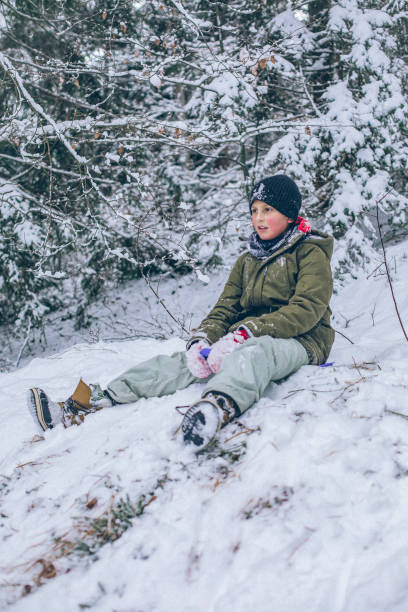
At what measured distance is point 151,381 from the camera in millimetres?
2900

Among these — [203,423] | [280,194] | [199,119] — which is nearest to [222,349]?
[203,423]

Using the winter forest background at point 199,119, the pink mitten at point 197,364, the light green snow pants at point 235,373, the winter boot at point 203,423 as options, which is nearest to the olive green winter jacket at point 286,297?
the light green snow pants at point 235,373

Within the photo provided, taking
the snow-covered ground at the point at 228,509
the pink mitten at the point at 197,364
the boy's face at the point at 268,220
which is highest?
the boy's face at the point at 268,220

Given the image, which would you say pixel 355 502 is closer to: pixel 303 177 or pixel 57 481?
pixel 57 481

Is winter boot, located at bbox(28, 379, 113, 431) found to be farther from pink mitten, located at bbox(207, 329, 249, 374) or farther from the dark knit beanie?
the dark knit beanie

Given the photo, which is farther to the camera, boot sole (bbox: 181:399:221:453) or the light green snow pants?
the light green snow pants

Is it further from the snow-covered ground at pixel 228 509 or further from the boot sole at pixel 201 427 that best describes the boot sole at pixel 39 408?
the boot sole at pixel 201 427

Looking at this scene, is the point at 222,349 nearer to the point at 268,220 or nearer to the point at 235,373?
the point at 235,373

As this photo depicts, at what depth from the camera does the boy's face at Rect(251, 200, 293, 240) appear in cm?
308

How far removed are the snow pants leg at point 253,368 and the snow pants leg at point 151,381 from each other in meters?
0.61

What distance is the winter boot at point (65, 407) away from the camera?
265 centimetres

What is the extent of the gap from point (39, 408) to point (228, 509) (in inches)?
60.2

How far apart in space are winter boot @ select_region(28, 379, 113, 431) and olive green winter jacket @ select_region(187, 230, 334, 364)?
755 mm

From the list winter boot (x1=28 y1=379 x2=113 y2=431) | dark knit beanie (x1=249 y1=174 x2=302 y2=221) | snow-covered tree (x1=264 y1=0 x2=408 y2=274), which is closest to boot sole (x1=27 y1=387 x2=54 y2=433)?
winter boot (x1=28 y1=379 x2=113 y2=431)
